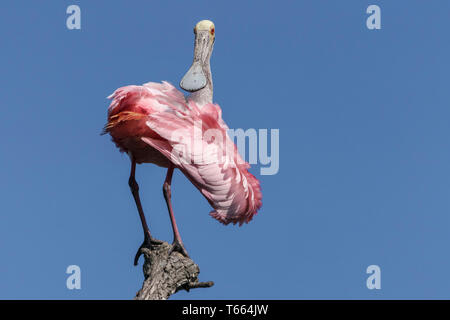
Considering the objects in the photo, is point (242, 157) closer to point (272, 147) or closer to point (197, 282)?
point (272, 147)

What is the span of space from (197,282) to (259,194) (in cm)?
182

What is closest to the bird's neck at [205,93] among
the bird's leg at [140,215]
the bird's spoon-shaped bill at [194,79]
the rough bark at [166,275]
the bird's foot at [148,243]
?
the bird's spoon-shaped bill at [194,79]

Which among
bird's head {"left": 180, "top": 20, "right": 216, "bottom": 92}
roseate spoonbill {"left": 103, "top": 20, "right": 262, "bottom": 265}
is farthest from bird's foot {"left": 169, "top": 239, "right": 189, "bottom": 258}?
bird's head {"left": 180, "top": 20, "right": 216, "bottom": 92}

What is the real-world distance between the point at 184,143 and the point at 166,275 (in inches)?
66.7

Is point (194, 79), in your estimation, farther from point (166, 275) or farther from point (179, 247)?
point (166, 275)

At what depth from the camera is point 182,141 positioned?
13.1 metres

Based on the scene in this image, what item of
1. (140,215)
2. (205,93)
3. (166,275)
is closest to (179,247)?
(166,275)

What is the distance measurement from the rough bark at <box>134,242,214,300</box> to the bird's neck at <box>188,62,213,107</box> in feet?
6.81

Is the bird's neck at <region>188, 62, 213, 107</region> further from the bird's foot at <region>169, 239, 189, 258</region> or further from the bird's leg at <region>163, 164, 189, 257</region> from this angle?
the bird's foot at <region>169, 239, 189, 258</region>

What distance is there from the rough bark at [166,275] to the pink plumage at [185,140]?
1007 mm

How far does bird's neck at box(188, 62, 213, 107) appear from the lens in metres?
14.0
